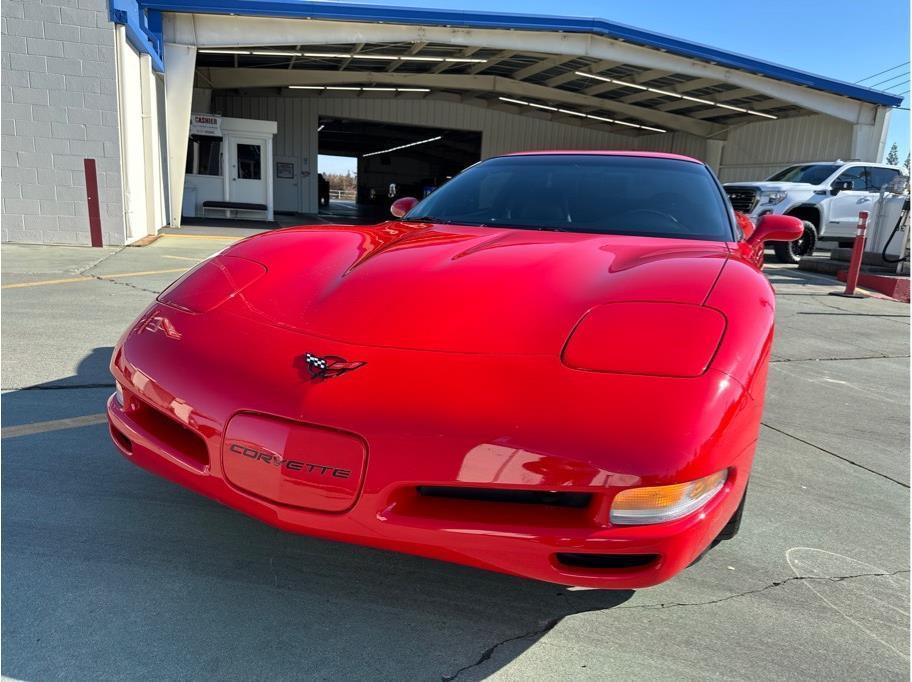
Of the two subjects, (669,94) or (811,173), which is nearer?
(811,173)

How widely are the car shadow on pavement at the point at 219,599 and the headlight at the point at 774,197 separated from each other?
1185cm

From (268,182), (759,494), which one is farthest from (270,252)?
(268,182)

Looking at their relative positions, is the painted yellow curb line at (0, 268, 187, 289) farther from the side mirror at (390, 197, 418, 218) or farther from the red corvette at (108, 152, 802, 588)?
the red corvette at (108, 152, 802, 588)

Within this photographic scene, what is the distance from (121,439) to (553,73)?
2024 centimetres

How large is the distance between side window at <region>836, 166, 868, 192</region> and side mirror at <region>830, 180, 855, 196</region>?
42 millimetres

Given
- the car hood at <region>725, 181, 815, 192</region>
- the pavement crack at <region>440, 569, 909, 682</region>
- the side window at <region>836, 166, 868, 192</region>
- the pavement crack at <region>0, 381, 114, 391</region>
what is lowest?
the pavement crack at <region>440, 569, 909, 682</region>

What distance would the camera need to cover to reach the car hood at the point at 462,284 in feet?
5.49

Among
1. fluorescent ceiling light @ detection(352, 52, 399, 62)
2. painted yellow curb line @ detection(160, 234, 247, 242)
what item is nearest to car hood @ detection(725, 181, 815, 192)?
painted yellow curb line @ detection(160, 234, 247, 242)

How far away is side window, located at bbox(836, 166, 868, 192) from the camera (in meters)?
12.3

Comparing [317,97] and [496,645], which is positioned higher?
[317,97]

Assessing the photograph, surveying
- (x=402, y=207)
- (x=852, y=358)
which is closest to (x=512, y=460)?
(x=402, y=207)

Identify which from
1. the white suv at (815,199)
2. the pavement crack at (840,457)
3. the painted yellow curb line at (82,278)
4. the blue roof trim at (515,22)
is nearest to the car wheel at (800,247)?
the white suv at (815,199)

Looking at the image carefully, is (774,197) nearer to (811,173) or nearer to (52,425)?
(811,173)

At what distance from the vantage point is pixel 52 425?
9.30 ft
